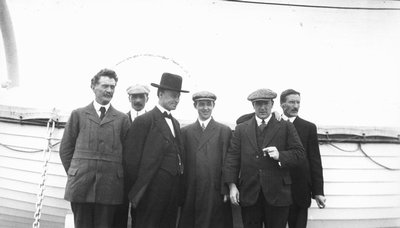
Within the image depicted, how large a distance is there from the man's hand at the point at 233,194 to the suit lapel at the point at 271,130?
18.4 inches

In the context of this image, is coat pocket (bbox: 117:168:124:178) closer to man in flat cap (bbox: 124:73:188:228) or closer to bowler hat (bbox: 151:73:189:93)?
man in flat cap (bbox: 124:73:188:228)

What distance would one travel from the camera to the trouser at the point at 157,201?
2.67 m

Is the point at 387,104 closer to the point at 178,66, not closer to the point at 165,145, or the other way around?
the point at 178,66

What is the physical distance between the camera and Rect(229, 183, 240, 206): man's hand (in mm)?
2791

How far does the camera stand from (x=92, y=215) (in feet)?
9.12

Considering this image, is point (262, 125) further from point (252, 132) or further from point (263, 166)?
point (263, 166)

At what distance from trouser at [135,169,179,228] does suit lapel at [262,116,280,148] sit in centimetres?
91

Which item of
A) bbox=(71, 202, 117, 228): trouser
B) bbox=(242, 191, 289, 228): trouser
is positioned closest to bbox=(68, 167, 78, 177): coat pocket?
bbox=(71, 202, 117, 228): trouser

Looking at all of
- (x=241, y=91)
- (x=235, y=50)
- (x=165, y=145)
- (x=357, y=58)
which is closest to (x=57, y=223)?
(x=165, y=145)

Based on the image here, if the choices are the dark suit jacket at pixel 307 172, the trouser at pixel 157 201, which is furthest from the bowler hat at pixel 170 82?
the dark suit jacket at pixel 307 172

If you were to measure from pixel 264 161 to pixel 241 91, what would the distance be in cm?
577

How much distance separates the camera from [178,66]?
237 inches

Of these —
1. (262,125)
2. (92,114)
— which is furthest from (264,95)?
(92,114)

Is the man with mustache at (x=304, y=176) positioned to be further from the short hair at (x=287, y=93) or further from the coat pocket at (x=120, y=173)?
the coat pocket at (x=120, y=173)
